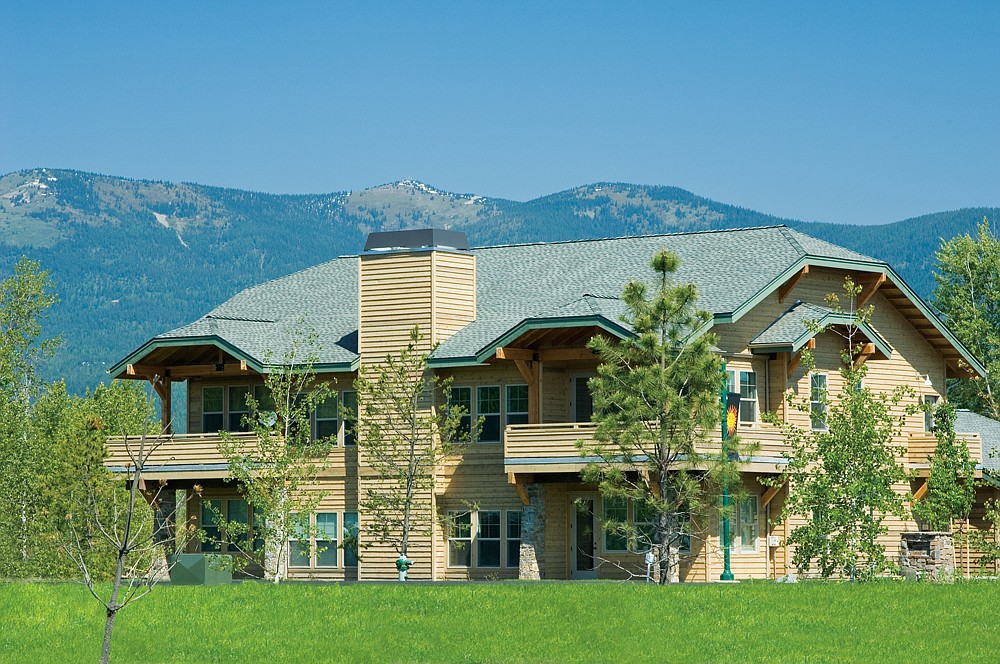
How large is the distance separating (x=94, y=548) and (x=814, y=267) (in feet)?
75.7

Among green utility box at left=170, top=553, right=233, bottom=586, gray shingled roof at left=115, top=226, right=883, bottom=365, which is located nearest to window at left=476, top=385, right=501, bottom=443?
gray shingled roof at left=115, top=226, right=883, bottom=365

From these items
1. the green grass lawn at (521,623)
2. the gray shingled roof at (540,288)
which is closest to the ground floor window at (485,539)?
the gray shingled roof at (540,288)

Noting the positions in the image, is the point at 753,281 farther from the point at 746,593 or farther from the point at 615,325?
the point at 746,593

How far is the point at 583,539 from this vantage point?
4484 centimetres

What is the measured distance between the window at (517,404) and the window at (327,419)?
214 inches

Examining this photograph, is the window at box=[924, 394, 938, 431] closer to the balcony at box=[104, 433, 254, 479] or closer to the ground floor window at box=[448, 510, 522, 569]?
the ground floor window at box=[448, 510, 522, 569]

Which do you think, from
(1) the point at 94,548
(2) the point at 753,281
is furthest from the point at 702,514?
(1) the point at 94,548

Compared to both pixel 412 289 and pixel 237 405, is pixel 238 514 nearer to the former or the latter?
pixel 237 405

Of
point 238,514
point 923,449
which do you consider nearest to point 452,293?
point 238,514

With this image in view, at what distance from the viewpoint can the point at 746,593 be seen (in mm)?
32875

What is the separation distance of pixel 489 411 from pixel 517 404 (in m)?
0.90

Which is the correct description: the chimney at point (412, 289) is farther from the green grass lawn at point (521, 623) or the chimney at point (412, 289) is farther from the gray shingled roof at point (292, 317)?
the green grass lawn at point (521, 623)

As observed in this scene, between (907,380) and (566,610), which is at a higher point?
(907,380)

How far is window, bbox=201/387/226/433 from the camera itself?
5041 cm
